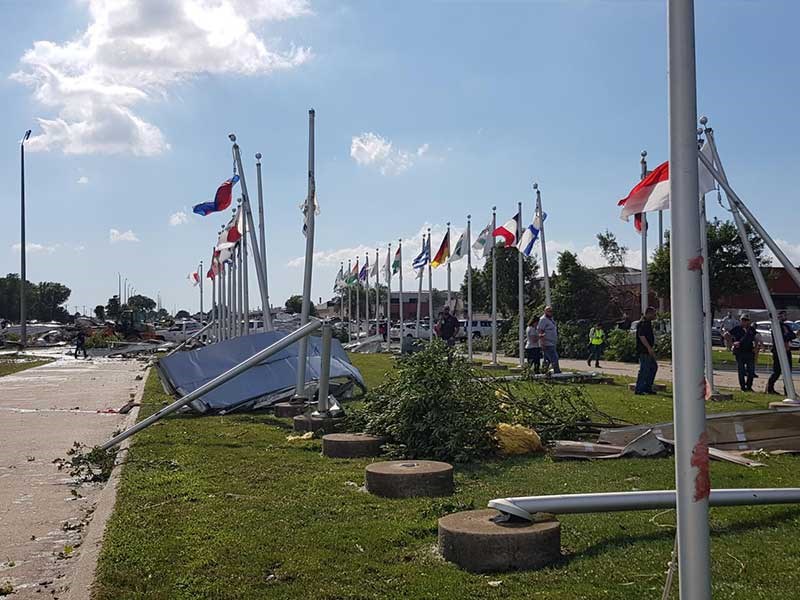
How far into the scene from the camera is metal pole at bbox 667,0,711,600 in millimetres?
3117

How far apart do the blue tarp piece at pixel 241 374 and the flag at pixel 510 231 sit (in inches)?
396

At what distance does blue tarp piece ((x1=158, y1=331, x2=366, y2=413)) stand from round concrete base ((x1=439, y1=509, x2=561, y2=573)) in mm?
9799

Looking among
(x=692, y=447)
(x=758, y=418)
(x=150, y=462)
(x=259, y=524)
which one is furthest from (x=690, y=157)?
(x=150, y=462)

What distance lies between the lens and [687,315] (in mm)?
3129

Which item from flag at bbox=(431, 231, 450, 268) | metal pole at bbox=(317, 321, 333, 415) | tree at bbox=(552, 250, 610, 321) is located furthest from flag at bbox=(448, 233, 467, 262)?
metal pole at bbox=(317, 321, 333, 415)

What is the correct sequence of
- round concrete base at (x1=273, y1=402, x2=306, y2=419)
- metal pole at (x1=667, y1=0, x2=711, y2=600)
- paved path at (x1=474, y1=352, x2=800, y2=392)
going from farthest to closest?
paved path at (x1=474, y1=352, x2=800, y2=392), round concrete base at (x1=273, y1=402, x2=306, y2=419), metal pole at (x1=667, y1=0, x2=711, y2=600)

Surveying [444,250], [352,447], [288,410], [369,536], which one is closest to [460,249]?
[444,250]

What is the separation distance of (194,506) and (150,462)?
2742 mm

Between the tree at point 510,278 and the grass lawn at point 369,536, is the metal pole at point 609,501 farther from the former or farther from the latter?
the tree at point 510,278

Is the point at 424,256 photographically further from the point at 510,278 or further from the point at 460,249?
the point at 510,278

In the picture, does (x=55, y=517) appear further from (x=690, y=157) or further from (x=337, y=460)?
(x=690, y=157)

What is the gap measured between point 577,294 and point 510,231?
14.6 metres

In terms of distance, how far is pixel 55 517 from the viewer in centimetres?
819

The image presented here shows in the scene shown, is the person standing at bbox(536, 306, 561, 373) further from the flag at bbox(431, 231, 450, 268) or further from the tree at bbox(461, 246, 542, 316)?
the tree at bbox(461, 246, 542, 316)
